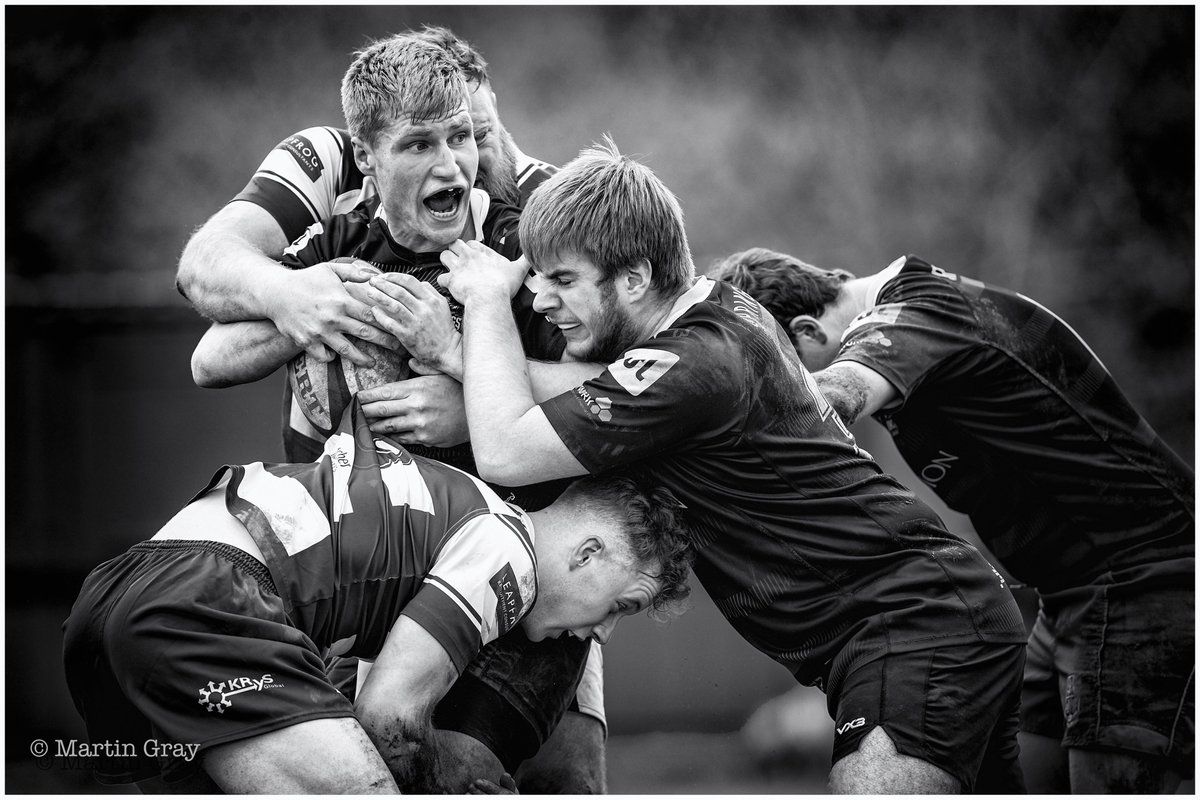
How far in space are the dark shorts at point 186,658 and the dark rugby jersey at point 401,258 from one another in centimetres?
65

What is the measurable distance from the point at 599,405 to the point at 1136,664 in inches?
85.0

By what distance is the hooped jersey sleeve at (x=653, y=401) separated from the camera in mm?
2654

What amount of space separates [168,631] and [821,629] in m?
1.47

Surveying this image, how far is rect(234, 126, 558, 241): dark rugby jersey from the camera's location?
3.20 m

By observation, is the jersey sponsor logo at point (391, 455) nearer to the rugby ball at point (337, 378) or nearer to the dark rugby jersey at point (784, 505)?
the rugby ball at point (337, 378)

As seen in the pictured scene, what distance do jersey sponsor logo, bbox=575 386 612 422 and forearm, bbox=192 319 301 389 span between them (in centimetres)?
75

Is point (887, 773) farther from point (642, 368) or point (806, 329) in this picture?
point (806, 329)

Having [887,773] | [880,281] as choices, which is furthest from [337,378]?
[880,281]

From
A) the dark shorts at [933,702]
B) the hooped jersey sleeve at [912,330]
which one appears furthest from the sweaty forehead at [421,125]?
the dark shorts at [933,702]

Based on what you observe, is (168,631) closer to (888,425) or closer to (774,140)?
(888,425)

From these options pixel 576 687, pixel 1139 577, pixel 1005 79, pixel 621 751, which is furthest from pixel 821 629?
pixel 1005 79

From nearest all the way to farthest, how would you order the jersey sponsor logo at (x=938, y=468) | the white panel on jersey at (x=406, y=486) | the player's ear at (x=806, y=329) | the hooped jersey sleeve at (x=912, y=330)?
1. the white panel on jersey at (x=406, y=486)
2. the hooped jersey sleeve at (x=912, y=330)
3. the jersey sponsor logo at (x=938, y=468)
4. the player's ear at (x=806, y=329)

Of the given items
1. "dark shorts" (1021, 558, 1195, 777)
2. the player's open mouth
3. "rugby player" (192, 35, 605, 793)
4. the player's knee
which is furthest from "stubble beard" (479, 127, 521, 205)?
"dark shorts" (1021, 558, 1195, 777)

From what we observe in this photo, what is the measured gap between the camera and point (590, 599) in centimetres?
290
